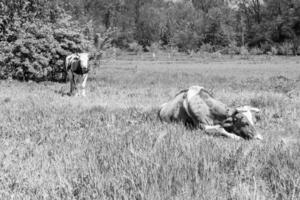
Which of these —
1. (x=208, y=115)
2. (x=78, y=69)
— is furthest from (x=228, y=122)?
(x=78, y=69)

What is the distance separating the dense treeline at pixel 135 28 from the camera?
16156mm

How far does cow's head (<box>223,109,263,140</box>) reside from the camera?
203 inches

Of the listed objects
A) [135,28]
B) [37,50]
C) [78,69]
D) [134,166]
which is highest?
[135,28]

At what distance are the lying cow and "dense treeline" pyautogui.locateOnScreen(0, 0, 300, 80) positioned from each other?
1088 centimetres

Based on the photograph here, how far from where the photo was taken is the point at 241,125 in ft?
17.3

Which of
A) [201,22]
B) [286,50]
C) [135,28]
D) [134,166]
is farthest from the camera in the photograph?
[135,28]

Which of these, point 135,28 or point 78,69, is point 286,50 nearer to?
point 135,28

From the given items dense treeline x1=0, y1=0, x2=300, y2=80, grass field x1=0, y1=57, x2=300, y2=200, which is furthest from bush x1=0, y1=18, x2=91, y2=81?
grass field x1=0, y1=57, x2=300, y2=200

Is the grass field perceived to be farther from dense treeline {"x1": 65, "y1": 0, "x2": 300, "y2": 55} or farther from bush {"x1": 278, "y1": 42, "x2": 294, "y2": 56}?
dense treeline {"x1": 65, "y1": 0, "x2": 300, "y2": 55}

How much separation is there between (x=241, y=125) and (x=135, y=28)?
3198 inches

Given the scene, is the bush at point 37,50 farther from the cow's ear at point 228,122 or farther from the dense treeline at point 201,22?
the dense treeline at point 201,22

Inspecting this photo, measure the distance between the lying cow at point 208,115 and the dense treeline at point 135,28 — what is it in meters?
10.9

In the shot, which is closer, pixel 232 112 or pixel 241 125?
pixel 241 125

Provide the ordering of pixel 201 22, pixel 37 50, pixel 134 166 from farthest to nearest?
pixel 201 22, pixel 37 50, pixel 134 166
